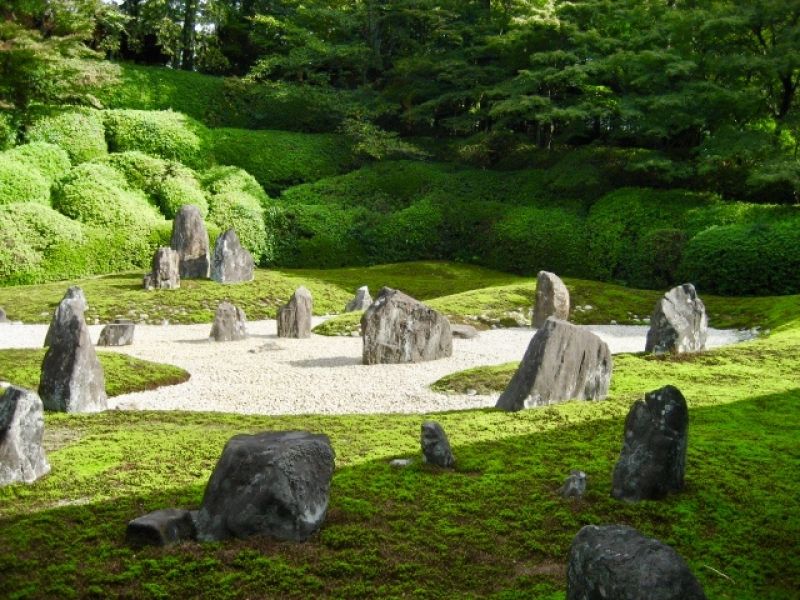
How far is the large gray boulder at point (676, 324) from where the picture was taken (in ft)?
42.3

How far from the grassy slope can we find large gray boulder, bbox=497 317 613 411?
4.68 meters

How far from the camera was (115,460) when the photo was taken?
6637 mm

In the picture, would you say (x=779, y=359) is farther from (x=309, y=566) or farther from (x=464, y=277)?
(x=464, y=277)

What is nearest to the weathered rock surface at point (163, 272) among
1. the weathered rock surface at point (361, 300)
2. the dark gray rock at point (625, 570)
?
the weathered rock surface at point (361, 300)

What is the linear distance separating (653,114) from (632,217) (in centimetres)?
334

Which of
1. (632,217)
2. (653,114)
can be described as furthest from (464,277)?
(653,114)

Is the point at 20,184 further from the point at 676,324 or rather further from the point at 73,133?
the point at 676,324

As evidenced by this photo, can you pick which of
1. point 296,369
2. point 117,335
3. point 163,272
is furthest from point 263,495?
point 163,272

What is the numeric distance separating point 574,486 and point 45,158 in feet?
82.8

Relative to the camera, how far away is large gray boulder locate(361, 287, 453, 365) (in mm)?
13086

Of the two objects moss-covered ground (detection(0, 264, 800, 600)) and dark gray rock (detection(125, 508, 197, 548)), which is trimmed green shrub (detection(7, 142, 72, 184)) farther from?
dark gray rock (detection(125, 508, 197, 548))

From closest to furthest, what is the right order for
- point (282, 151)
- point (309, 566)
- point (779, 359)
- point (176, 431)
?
point (309, 566)
point (176, 431)
point (779, 359)
point (282, 151)

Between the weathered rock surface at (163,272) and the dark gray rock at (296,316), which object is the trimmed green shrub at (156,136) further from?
the dark gray rock at (296,316)

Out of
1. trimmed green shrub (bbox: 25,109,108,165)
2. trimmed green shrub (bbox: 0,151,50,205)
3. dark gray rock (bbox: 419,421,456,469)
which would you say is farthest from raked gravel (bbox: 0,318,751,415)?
trimmed green shrub (bbox: 25,109,108,165)
